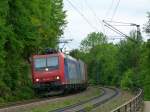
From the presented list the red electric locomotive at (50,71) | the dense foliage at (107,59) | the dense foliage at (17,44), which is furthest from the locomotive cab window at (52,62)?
the dense foliage at (107,59)

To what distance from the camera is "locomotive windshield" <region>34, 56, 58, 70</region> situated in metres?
47.3

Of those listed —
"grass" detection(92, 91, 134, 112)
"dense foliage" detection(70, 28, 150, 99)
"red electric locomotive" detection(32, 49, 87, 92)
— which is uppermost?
"dense foliage" detection(70, 28, 150, 99)

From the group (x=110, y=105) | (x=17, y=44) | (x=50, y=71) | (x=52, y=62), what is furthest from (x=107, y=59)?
(x=110, y=105)

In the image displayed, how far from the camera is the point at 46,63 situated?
47469 millimetres

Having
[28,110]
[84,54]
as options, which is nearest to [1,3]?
[28,110]

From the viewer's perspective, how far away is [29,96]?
1939 inches

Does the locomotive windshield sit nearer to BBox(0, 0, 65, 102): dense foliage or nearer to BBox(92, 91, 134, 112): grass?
BBox(0, 0, 65, 102): dense foliage

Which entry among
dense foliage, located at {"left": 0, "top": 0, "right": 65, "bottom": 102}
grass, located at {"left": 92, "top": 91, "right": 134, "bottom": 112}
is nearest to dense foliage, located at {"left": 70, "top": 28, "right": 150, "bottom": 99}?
dense foliage, located at {"left": 0, "top": 0, "right": 65, "bottom": 102}

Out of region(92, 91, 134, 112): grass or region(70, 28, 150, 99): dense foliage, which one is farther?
Result: region(70, 28, 150, 99): dense foliage

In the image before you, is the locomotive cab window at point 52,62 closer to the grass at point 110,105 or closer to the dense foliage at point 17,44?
the dense foliage at point 17,44

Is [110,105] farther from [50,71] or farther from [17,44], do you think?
[17,44]

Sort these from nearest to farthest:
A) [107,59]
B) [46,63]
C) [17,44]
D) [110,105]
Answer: [110,105] → [46,63] → [17,44] → [107,59]

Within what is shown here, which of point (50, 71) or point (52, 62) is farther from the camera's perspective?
point (52, 62)

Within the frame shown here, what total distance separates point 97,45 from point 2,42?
140387 mm
